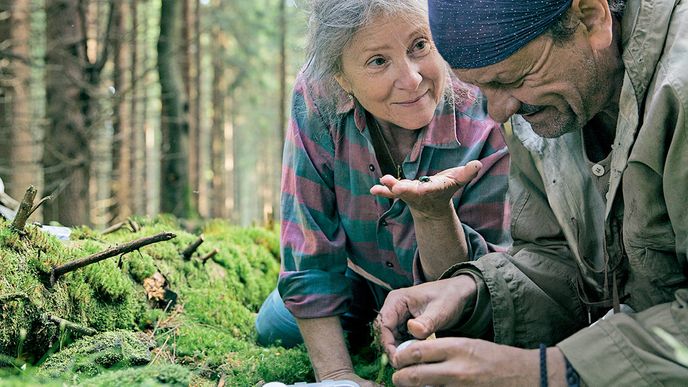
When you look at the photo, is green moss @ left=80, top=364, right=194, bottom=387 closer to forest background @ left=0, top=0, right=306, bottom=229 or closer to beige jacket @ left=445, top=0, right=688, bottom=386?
beige jacket @ left=445, top=0, right=688, bottom=386

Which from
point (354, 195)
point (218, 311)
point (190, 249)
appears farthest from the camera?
point (190, 249)

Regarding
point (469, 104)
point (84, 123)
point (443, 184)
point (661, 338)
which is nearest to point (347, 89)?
point (469, 104)

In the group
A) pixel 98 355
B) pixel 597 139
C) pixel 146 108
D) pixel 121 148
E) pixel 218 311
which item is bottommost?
pixel 146 108

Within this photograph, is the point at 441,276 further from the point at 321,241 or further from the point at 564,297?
the point at 321,241

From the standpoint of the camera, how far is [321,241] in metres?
3.35

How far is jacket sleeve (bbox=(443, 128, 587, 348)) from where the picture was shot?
2.72 meters

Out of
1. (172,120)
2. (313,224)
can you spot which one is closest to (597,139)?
(313,224)

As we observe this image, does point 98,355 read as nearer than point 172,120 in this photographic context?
Yes

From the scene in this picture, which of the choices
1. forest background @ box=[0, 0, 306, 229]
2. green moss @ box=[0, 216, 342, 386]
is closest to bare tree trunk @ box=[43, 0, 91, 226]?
forest background @ box=[0, 0, 306, 229]

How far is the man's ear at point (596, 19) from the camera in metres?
2.17

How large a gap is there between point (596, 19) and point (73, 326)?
7.33 feet

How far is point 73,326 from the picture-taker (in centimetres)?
299

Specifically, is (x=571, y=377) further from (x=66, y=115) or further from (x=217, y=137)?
(x=217, y=137)

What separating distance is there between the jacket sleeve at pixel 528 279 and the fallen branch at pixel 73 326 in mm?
1463
